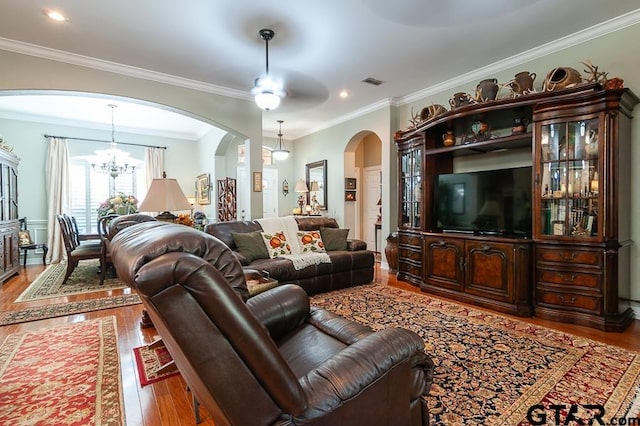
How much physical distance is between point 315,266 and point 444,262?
1653mm

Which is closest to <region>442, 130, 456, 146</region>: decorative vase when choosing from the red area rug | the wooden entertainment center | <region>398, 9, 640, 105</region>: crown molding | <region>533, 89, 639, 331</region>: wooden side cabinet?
the wooden entertainment center

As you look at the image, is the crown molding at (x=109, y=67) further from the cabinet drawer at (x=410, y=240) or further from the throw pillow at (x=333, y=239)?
the cabinet drawer at (x=410, y=240)

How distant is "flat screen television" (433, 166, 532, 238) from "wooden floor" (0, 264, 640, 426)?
3.37 ft

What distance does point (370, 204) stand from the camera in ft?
24.3

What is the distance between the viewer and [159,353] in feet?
8.07

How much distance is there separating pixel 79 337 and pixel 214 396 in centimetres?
268

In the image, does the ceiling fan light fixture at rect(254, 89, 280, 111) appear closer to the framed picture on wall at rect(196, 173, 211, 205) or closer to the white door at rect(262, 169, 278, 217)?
the framed picture on wall at rect(196, 173, 211, 205)

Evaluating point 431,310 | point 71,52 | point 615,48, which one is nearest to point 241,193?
point 71,52

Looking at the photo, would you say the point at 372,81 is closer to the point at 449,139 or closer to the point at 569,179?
the point at 449,139

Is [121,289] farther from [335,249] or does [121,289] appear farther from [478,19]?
[478,19]

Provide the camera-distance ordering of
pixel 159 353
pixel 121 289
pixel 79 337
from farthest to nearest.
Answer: pixel 121 289, pixel 79 337, pixel 159 353

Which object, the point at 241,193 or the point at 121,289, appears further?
the point at 241,193

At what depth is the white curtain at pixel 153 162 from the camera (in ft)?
24.8

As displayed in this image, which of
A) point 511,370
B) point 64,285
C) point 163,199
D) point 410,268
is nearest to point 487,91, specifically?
point 410,268
